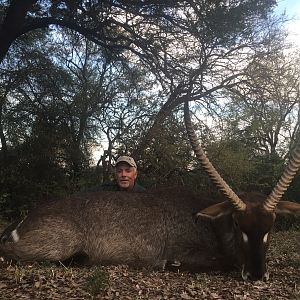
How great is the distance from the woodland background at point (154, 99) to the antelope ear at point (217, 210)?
22.3ft

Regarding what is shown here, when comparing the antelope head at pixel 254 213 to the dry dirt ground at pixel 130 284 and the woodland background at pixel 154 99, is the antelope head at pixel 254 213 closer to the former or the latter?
the dry dirt ground at pixel 130 284

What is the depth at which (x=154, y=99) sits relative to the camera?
14.2 metres

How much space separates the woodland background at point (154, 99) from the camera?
12.2 meters

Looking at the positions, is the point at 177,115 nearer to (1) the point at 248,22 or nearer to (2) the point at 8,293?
(1) the point at 248,22

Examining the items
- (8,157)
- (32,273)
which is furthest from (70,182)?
(32,273)

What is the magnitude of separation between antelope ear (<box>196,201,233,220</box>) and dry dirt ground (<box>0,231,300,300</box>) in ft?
2.10

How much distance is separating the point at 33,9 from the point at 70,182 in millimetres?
4677

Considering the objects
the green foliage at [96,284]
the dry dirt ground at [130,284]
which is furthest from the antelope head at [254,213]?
the green foliage at [96,284]

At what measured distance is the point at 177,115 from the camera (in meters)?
13.1

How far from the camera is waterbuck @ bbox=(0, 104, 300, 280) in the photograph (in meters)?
5.20

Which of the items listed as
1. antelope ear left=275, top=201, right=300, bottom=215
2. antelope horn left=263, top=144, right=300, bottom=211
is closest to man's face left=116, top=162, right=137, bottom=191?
antelope ear left=275, top=201, right=300, bottom=215

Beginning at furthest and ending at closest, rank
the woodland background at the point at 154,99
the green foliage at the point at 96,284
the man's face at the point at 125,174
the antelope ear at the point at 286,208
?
the woodland background at the point at 154,99
the man's face at the point at 125,174
the antelope ear at the point at 286,208
the green foliage at the point at 96,284

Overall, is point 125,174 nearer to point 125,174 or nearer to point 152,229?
point 125,174

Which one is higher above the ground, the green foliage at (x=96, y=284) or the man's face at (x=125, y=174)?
the man's face at (x=125, y=174)
